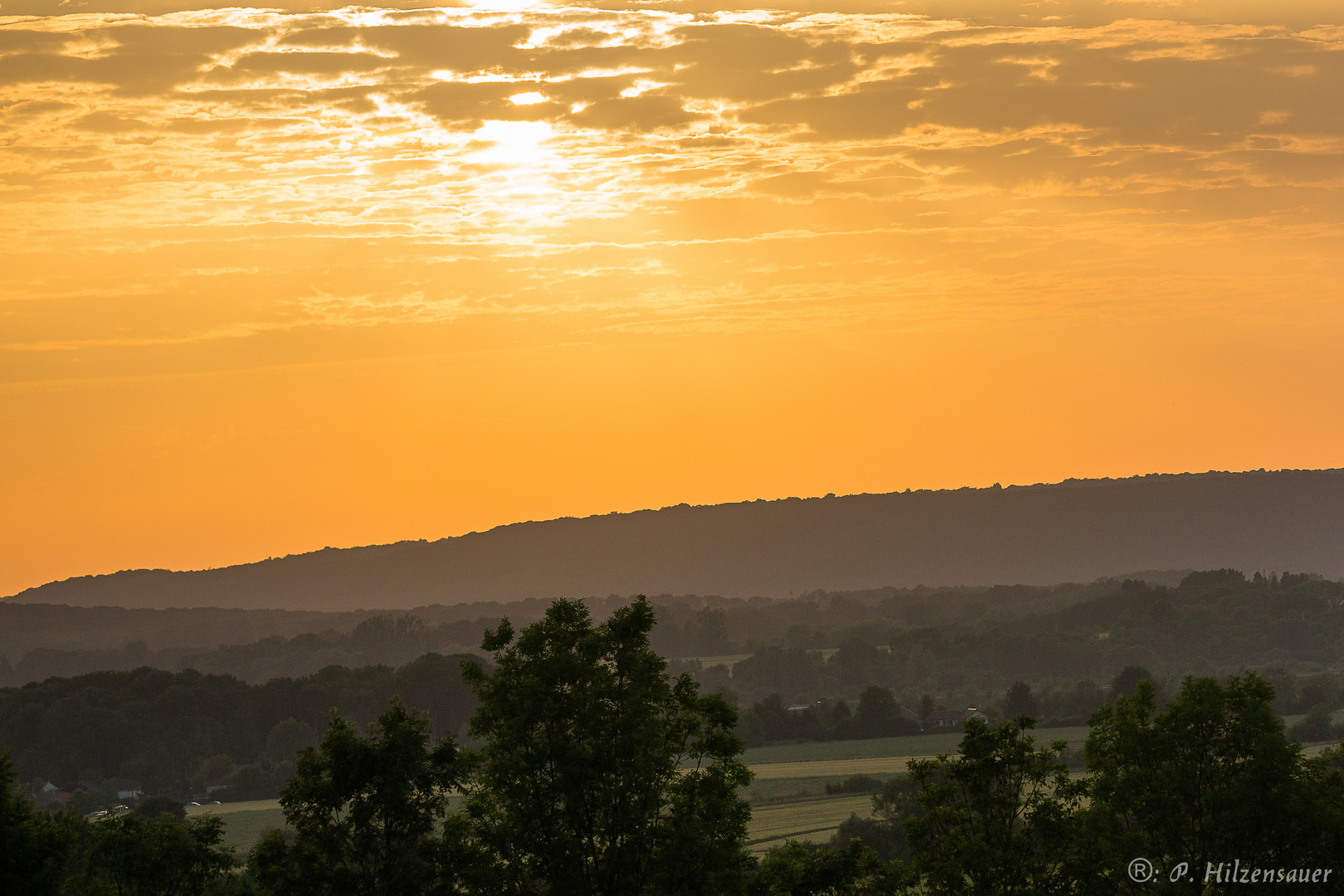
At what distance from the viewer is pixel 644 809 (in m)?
31.9

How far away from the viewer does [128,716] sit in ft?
482

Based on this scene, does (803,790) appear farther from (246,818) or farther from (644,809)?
(644,809)

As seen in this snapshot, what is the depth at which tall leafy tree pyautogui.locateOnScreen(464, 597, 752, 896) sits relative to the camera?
32062mm

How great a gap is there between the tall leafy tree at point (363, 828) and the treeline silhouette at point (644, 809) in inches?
1.8

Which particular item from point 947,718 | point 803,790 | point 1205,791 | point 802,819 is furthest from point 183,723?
point 1205,791

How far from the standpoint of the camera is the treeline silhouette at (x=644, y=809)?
3164cm

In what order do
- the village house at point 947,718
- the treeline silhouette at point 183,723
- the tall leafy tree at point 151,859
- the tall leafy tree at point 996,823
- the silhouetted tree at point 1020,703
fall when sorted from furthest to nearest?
the silhouetted tree at point 1020,703 → the village house at point 947,718 → the treeline silhouette at point 183,723 → the tall leafy tree at point 996,823 → the tall leafy tree at point 151,859

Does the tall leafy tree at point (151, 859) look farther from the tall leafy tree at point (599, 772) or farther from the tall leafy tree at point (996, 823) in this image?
the tall leafy tree at point (996, 823)

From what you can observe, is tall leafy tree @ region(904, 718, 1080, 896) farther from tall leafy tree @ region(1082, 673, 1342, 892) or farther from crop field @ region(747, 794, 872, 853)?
crop field @ region(747, 794, 872, 853)

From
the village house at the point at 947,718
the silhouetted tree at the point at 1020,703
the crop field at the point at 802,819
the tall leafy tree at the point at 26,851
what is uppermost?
the tall leafy tree at the point at 26,851

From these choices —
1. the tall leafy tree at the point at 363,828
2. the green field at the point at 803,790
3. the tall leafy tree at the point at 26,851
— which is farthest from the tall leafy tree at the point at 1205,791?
the green field at the point at 803,790

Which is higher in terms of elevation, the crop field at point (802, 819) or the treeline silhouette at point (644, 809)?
the treeline silhouette at point (644, 809)

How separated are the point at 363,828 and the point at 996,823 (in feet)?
50.6

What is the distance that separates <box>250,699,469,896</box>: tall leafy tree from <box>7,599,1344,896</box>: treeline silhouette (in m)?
0.05
